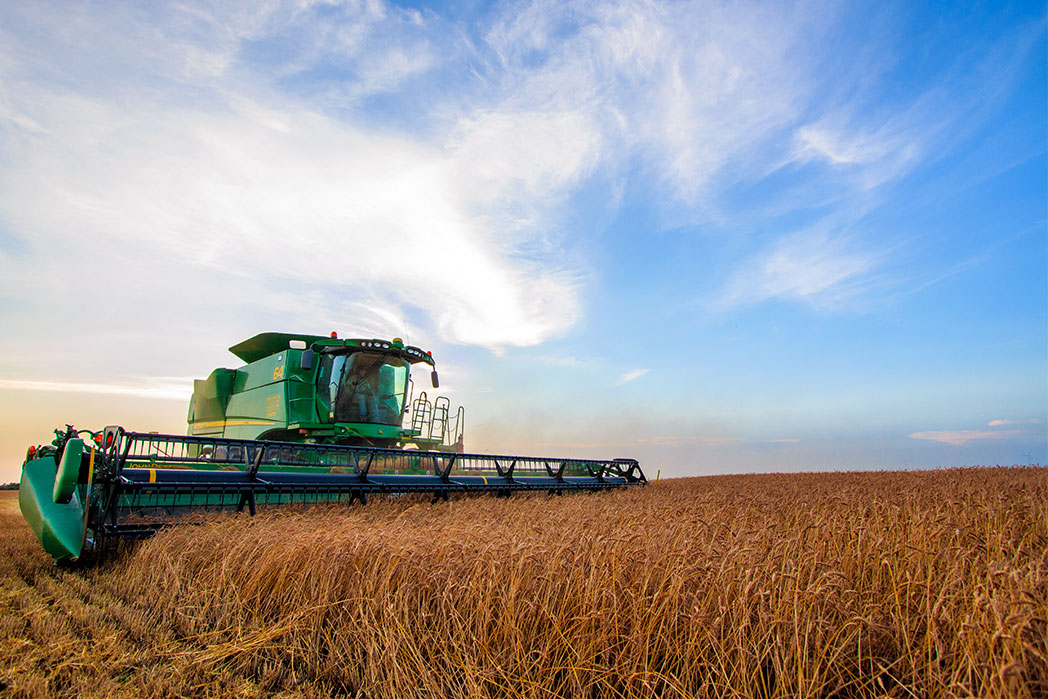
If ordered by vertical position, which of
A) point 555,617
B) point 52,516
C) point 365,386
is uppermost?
point 365,386

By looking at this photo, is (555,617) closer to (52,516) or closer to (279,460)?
(52,516)

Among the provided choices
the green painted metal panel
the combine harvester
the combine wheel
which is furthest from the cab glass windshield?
the combine wheel

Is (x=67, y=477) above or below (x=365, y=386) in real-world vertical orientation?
below

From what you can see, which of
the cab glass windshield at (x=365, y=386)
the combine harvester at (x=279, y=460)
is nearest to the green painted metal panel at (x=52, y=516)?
the combine harvester at (x=279, y=460)

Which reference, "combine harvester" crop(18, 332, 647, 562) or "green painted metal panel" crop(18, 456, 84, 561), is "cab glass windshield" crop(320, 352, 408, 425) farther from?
"green painted metal panel" crop(18, 456, 84, 561)

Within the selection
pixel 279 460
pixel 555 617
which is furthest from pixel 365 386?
pixel 555 617

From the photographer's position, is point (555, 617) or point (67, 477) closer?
point (555, 617)

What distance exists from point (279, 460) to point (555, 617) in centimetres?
661

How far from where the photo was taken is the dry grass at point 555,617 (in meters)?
1.96

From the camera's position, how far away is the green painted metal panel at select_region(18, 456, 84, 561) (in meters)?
4.62

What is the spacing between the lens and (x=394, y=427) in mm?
10891

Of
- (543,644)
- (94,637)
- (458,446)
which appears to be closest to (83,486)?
(94,637)

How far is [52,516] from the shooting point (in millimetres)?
4762

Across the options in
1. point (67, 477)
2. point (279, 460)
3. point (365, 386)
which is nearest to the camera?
point (67, 477)
